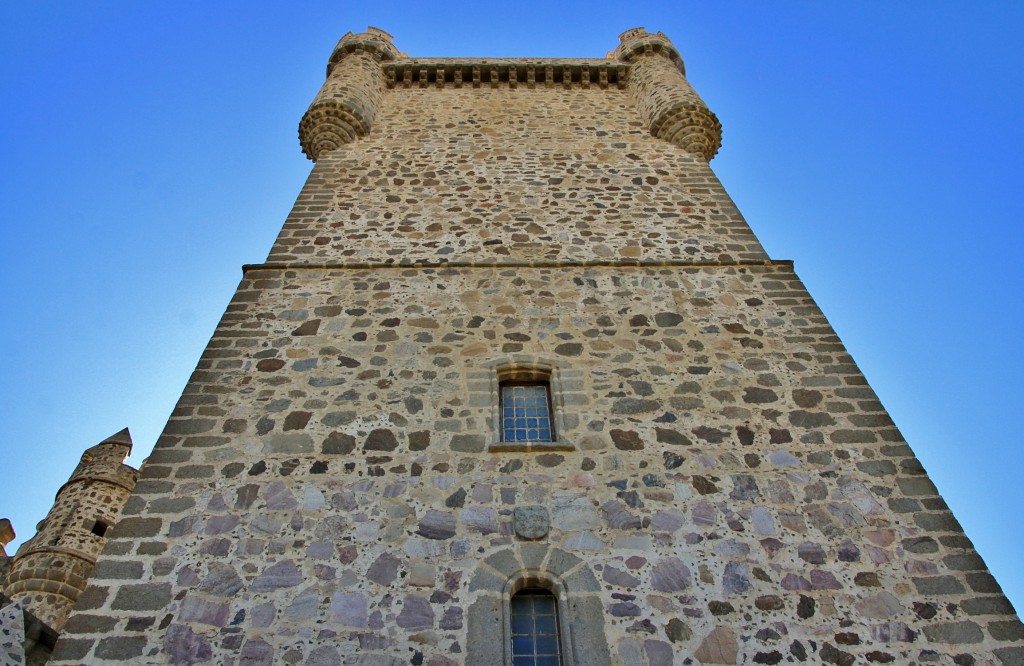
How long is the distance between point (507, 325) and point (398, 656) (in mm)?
3345

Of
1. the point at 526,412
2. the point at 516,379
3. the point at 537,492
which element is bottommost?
the point at 537,492

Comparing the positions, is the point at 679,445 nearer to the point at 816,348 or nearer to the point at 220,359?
the point at 816,348

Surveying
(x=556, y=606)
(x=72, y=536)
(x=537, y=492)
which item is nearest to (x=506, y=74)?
(x=537, y=492)

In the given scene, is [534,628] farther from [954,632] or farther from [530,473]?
[954,632]

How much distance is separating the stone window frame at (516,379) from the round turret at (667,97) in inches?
201

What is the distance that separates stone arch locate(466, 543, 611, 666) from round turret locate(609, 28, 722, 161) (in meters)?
6.97

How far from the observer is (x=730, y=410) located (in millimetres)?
6238

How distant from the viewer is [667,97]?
11.0m

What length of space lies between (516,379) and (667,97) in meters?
6.23

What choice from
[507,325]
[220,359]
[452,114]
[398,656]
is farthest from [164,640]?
[452,114]

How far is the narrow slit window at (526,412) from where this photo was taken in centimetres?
622

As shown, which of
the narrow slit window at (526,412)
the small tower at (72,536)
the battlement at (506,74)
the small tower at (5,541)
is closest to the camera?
the narrow slit window at (526,412)

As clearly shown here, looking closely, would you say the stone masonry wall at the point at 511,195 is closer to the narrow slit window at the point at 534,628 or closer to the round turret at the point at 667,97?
the round turret at the point at 667,97

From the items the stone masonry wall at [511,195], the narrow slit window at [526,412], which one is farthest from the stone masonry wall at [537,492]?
the stone masonry wall at [511,195]
